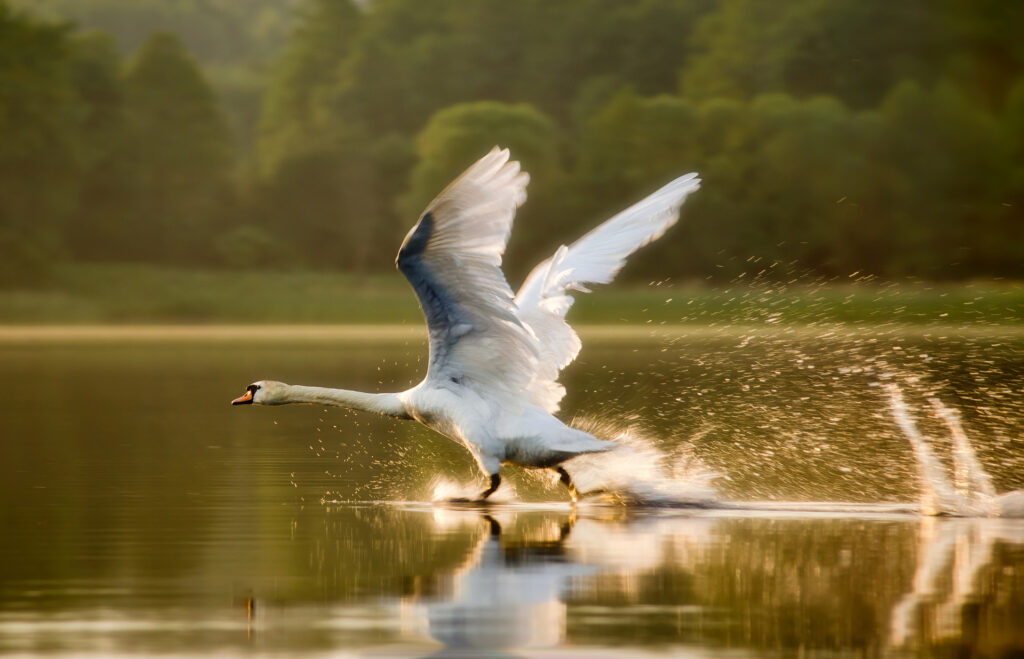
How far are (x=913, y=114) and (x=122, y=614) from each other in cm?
5317

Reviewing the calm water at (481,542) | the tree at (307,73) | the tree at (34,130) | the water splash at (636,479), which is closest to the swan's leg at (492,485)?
the calm water at (481,542)

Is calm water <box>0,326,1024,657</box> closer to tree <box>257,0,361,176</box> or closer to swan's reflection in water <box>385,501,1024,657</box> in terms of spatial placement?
swan's reflection in water <box>385,501,1024,657</box>

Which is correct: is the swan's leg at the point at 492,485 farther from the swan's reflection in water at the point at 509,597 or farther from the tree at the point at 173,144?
the tree at the point at 173,144

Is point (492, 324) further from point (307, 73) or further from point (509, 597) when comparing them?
point (307, 73)

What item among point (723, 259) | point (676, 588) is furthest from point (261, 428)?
point (723, 259)

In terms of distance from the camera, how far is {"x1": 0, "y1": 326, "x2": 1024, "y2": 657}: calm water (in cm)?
698

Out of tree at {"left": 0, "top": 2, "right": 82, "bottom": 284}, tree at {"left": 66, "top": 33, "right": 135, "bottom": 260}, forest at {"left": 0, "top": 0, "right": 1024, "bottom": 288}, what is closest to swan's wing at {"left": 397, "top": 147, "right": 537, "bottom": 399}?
forest at {"left": 0, "top": 0, "right": 1024, "bottom": 288}

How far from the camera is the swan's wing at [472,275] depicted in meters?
9.70

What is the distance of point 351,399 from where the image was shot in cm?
1129

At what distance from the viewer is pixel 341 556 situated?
355 inches

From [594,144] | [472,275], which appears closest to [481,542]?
[472,275]

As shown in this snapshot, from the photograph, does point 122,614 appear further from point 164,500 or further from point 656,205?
point 656,205

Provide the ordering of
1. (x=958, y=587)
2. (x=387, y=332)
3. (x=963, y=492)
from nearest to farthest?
(x=958, y=587)
(x=963, y=492)
(x=387, y=332)

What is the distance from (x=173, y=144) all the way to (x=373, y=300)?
18.2 m
